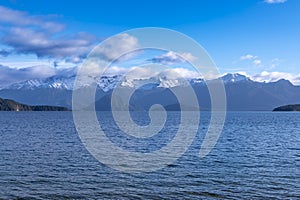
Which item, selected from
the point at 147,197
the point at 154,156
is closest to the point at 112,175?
the point at 147,197

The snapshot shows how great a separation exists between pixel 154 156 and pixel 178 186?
61.4 ft

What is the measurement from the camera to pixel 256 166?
42812mm

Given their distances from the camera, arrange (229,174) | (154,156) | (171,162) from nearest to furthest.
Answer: (229,174) → (171,162) → (154,156)

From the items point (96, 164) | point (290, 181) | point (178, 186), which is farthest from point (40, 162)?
point (290, 181)

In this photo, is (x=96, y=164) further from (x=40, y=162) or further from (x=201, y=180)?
(x=201, y=180)

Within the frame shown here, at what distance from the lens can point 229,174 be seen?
3775cm

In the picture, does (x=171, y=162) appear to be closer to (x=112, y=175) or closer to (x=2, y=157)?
(x=112, y=175)

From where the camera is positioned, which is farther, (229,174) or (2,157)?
(2,157)

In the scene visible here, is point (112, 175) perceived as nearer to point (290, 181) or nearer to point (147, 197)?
point (147, 197)

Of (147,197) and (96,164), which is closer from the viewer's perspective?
(147,197)

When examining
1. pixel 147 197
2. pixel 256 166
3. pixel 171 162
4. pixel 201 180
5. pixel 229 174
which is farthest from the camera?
pixel 171 162

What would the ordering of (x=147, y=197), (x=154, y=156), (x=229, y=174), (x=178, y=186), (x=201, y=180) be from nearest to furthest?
(x=147, y=197)
(x=178, y=186)
(x=201, y=180)
(x=229, y=174)
(x=154, y=156)

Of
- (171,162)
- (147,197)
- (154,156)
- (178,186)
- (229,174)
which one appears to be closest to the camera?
(147,197)

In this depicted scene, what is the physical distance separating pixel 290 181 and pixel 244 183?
4.40 m
